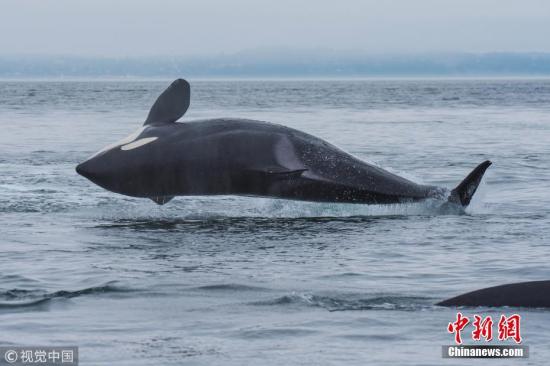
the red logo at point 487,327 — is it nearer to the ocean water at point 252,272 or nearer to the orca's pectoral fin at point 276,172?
the ocean water at point 252,272

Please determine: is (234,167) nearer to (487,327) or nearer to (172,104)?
(172,104)

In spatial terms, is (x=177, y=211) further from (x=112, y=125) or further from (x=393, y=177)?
(x=112, y=125)

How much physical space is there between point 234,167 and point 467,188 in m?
3.46

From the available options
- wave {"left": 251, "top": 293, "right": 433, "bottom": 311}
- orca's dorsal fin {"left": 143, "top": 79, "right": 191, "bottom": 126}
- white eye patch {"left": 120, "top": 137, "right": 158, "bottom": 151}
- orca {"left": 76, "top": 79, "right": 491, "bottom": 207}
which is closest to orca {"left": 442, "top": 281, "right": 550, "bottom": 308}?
wave {"left": 251, "top": 293, "right": 433, "bottom": 311}

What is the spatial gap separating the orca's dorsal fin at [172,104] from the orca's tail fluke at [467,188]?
13.8ft

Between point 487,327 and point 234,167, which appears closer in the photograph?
point 487,327

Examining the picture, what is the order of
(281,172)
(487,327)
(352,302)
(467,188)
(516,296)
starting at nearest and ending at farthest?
1. (487,327)
2. (516,296)
3. (352,302)
4. (281,172)
5. (467,188)

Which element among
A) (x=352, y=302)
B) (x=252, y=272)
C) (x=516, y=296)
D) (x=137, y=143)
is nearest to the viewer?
(x=516, y=296)

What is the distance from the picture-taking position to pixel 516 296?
9.80m

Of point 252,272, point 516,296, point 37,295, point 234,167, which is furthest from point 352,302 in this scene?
point 234,167

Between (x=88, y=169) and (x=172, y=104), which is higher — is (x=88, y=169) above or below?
below

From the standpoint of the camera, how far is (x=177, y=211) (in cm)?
1823

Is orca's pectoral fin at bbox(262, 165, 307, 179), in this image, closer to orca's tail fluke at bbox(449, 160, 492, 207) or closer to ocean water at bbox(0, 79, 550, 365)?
ocean water at bbox(0, 79, 550, 365)

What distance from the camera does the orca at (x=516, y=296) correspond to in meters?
9.76
